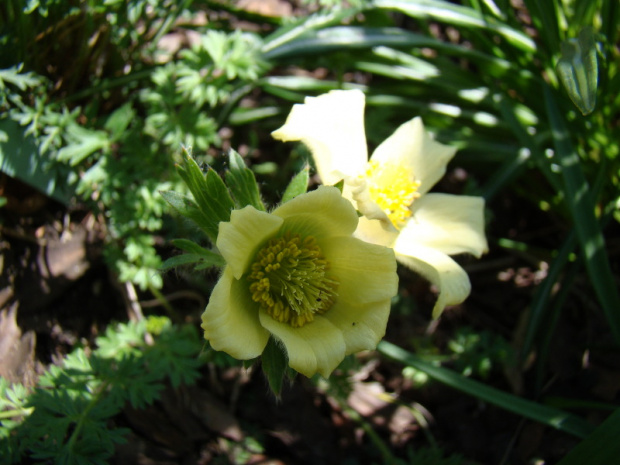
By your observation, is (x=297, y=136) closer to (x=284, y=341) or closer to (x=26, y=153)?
(x=284, y=341)

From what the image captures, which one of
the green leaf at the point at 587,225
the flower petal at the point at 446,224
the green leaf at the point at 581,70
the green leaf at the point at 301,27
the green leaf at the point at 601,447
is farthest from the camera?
the green leaf at the point at 301,27

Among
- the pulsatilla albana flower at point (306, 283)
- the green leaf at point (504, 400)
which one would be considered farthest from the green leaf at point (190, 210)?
the green leaf at point (504, 400)

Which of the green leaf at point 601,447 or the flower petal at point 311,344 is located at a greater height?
the flower petal at point 311,344

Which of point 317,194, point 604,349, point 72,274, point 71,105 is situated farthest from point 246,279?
point 604,349

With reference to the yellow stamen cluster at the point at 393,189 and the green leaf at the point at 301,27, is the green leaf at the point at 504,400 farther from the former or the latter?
the green leaf at the point at 301,27

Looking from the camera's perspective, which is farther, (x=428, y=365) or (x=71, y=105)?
(x=71, y=105)

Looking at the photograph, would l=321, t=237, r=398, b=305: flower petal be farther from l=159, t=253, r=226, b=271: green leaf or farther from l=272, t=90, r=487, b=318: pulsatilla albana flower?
l=159, t=253, r=226, b=271: green leaf

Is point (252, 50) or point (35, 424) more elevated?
point (252, 50)
